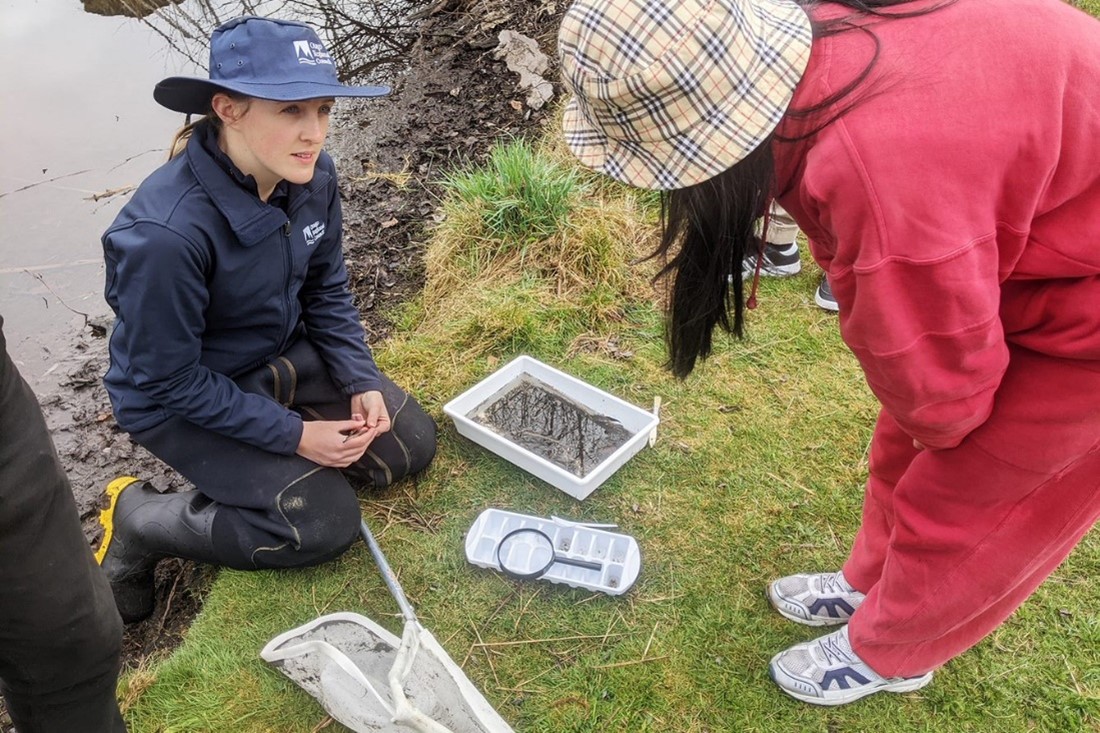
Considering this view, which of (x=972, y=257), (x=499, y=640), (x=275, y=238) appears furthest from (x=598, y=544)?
(x=972, y=257)

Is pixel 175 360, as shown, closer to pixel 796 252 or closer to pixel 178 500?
pixel 178 500

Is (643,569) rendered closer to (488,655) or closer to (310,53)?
(488,655)

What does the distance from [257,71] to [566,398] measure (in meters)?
1.55

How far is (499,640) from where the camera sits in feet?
7.67

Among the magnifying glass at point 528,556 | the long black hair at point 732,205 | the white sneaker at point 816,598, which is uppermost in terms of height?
the long black hair at point 732,205

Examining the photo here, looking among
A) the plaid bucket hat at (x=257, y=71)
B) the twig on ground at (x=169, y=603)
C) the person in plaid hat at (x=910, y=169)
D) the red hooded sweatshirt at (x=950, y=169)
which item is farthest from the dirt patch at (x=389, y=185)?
the red hooded sweatshirt at (x=950, y=169)

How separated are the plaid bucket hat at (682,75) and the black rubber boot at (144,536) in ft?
6.22

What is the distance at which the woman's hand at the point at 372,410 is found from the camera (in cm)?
266

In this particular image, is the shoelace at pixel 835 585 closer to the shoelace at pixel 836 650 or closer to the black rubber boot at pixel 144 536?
the shoelace at pixel 836 650

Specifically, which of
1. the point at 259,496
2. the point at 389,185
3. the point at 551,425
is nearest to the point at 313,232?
the point at 259,496

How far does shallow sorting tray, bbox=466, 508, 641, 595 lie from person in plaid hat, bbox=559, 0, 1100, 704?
1159 mm

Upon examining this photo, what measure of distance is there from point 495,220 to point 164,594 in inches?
79.7

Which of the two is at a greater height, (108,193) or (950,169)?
(950,169)

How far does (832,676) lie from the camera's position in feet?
6.83
